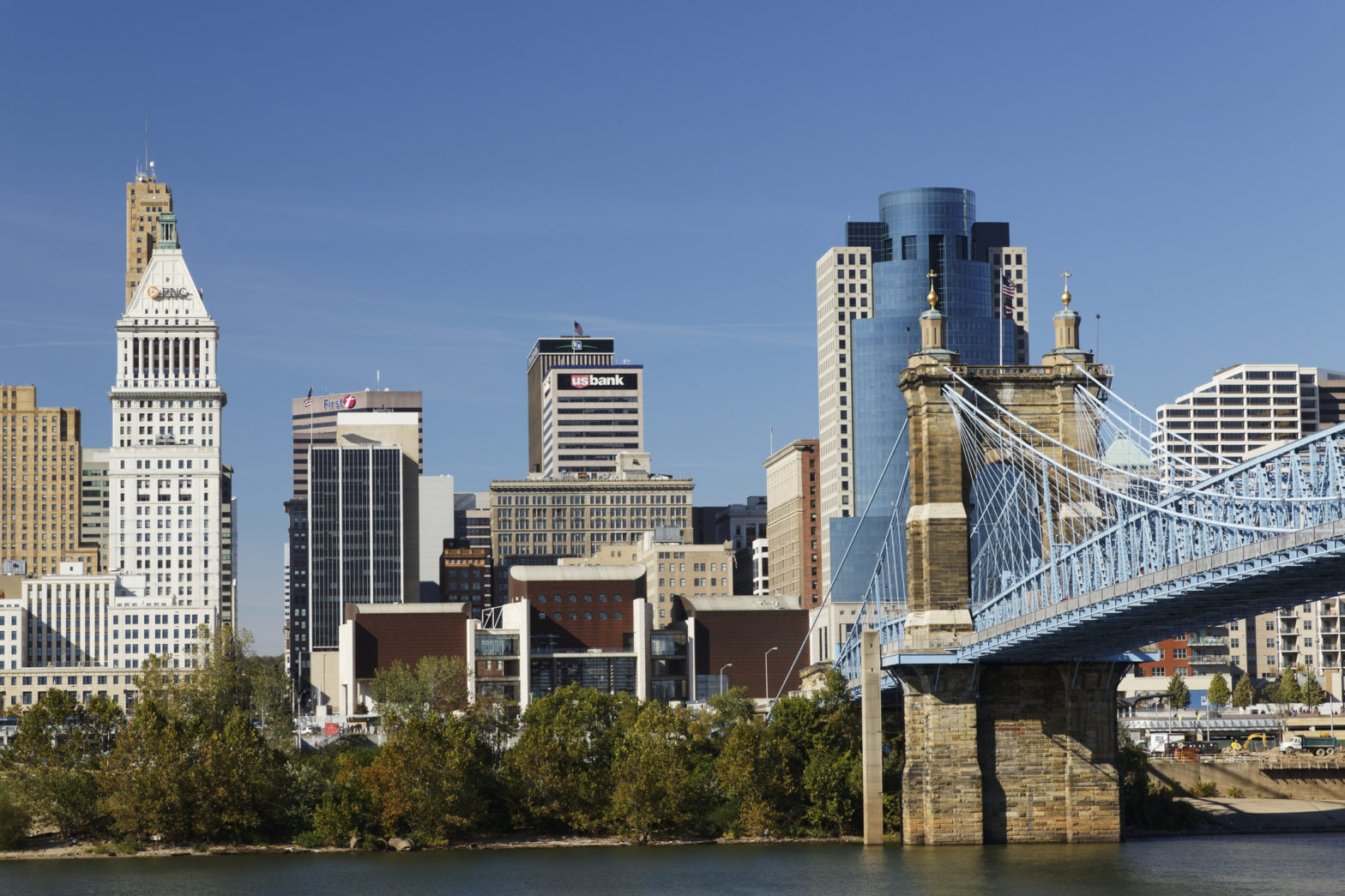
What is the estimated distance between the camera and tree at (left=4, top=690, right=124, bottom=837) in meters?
95.9

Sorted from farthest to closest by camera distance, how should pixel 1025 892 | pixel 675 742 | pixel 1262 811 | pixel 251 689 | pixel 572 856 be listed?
pixel 251 689
pixel 1262 811
pixel 675 742
pixel 572 856
pixel 1025 892

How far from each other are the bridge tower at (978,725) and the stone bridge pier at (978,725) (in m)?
0.04

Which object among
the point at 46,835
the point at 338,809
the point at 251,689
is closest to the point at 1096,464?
the point at 338,809

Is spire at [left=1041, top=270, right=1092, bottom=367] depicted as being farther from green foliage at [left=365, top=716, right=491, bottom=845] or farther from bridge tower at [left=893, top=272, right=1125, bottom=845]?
green foliage at [left=365, top=716, right=491, bottom=845]

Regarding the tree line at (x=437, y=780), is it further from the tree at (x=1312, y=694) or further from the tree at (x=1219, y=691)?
the tree at (x=1312, y=694)

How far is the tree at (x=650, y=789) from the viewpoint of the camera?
319 feet

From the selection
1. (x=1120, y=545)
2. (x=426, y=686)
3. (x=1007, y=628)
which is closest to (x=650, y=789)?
(x=1007, y=628)

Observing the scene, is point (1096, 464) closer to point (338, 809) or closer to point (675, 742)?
point (675, 742)

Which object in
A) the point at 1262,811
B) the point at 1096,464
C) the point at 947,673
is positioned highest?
the point at 1096,464

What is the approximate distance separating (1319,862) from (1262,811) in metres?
25.1

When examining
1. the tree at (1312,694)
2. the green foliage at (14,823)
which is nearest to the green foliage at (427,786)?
the green foliage at (14,823)

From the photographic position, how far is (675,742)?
335ft

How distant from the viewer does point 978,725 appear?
9250 centimetres

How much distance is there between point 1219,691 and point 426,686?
80.1 metres
